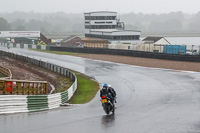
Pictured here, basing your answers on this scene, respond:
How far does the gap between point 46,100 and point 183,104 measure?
28.5ft

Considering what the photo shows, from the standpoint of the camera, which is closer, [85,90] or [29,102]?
[29,102]

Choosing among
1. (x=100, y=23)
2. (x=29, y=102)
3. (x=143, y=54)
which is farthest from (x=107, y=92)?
(x=100, y=23)

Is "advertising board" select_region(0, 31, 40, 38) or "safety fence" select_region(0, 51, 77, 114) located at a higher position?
"advertising board" select_region(0, 31, 40, 38)

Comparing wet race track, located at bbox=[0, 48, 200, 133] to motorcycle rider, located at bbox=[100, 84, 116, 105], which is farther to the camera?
motorcycle rider, located at bbox=[100, 84, 116, 105]

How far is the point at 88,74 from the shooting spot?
152 feet

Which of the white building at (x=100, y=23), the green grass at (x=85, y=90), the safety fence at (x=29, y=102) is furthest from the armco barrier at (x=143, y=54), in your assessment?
the white building at (x=100, y=23)

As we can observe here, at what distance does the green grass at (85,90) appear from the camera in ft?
92.9

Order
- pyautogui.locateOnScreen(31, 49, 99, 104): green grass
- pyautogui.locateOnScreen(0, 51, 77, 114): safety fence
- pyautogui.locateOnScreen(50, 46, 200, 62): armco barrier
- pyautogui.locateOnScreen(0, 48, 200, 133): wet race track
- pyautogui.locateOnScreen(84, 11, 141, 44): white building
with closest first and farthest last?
pyautogui.locateOnScreen(0, 48, 200, 133): wet race track
pyautogui.locateOnScreen(0, 51, 77, 114): safety fence
pyautogui.locateOnScreen(31, 49, 99, 104): green grass
pyautogui.locateOnScreen(50, 46, 200, 62): armco barrier
pyautogui.locateOnScreen(84, 11, 141, 44): white building

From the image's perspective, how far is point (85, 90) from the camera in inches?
1324

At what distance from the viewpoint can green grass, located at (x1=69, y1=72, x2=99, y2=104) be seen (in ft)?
92.9

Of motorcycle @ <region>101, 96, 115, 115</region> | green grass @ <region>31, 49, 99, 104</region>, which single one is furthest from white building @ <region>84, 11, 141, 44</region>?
motorcycle @ <region>101, 96, 115, 115</region>

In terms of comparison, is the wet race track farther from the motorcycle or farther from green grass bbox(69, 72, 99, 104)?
green grass bbox(69, 72, 99, 104)

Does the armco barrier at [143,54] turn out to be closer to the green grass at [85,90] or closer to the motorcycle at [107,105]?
the green grass at [85,90]

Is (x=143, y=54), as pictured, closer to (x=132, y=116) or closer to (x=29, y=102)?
(x=29, y=102)
